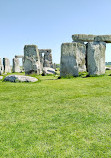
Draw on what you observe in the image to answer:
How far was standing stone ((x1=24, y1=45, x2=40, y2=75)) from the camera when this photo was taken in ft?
39.8

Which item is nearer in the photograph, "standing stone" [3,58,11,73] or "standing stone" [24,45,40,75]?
"standing stone" [24,45,40,75]

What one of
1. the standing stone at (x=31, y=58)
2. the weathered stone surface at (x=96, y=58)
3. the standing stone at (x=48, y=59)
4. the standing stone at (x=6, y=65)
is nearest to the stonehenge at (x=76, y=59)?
the weathered stone surface at (x=96, y=58)

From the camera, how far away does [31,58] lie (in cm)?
1219

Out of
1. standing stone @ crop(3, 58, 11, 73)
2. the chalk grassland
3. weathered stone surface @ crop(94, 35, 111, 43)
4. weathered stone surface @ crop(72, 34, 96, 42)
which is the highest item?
weathered stone surface @ crop(72, 34, 96, 42)

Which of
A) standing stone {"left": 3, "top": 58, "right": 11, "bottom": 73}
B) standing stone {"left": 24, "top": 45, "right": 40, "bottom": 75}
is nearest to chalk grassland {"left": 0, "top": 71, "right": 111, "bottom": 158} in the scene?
standing stone {"left": 24, "top": 45, "right": 40, "bottom": 75}

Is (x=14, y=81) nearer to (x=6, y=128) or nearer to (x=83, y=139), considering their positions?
(x=6, y=128)

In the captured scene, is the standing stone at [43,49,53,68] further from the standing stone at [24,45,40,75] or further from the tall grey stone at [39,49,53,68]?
the standing stone at [24,45,40,75]

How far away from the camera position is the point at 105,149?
5.78 ft

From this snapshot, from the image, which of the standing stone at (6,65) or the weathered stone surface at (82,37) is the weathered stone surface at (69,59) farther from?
the standing stone at (6,65)

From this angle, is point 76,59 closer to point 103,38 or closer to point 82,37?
point 103,38

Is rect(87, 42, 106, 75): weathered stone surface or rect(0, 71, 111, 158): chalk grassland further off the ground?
rect(87, 42, 106, 75): weathered stone surface

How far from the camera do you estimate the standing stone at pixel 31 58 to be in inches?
478

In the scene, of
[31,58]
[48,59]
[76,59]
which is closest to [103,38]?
[76,59]

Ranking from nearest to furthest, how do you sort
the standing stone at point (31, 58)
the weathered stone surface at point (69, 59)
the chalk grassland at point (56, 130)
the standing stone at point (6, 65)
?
the chalk grassland at point (56, 130)
the weathered stone surface at point (69, 59)
the standing stone at point (31, 58)
the standing stone at point (6, 65)
